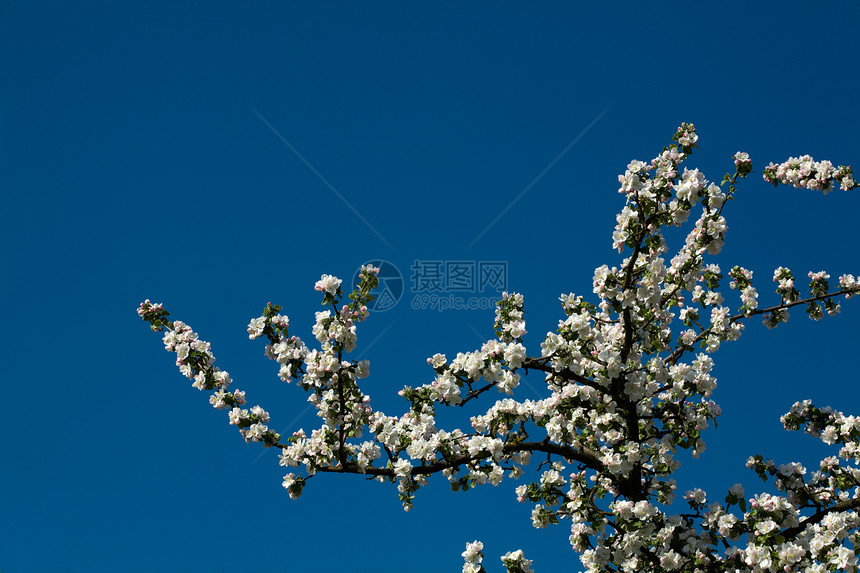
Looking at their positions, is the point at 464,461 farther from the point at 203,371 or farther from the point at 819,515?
the point at 819,515

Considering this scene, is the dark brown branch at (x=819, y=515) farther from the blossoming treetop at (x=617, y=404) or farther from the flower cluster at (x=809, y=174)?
the flower cluster at (x=809, y=174)

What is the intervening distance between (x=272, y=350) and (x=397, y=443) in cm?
211

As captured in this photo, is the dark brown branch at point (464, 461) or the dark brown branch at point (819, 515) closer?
the dark brown branch at point (464, 461)

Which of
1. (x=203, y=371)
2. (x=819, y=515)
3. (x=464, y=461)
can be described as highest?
(x=203, y=371)

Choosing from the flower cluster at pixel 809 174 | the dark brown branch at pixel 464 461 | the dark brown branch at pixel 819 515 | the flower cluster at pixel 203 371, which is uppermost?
the flower cluster at pixel 809 174

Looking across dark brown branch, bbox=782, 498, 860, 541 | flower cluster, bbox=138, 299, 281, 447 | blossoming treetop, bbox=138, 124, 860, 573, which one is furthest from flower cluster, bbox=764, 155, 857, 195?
flower cluster, bbox=138, 299, 281, 447

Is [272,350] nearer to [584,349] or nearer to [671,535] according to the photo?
[584,349]

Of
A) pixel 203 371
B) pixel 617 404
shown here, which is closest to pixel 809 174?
pixel 617 404

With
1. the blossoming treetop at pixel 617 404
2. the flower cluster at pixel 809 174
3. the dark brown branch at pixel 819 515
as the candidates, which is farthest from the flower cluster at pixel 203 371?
the flower cluster at pixel 809 174

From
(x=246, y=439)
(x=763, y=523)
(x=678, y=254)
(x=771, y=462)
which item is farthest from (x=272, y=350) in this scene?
(x=771, y=462)

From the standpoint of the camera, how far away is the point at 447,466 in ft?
29.7

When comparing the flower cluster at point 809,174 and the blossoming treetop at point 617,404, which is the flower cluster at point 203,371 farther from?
the flower cluster at point 809,174

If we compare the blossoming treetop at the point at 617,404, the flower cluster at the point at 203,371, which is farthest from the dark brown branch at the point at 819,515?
the flower cluster at the point at 203,371

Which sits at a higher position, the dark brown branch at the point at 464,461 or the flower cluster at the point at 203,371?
the flower cluster at the point at 203,371
